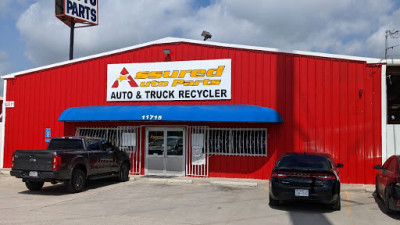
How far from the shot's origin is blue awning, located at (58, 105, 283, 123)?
13922mm

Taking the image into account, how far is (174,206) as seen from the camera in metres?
9.76

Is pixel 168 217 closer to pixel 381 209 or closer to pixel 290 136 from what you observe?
pixel 381 209

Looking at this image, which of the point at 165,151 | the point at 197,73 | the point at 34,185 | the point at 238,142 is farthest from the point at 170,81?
the point at 34,185

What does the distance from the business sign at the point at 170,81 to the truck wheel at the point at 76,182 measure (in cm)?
524

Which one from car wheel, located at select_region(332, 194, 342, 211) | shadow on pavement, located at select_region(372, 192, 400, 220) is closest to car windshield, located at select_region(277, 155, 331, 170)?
car wheel, located at select_region(332, 194, 342, 211)

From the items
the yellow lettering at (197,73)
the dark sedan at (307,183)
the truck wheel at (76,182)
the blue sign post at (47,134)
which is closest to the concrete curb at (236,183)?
the dark sedan at (307,183)

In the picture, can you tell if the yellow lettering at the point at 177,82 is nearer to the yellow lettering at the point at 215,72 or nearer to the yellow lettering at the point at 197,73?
the yellow lettering at the point at 197,73

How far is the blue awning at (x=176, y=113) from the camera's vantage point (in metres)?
13.9

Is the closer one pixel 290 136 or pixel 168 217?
pixel 168 217

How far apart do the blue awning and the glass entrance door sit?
1.39 meters

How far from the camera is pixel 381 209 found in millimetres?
9609

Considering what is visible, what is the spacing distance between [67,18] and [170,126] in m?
11.6

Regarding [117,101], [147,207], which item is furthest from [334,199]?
[117,101]

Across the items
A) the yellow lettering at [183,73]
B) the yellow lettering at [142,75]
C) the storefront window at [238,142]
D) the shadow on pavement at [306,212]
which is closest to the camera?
the shadow on pavement at [306,212]
